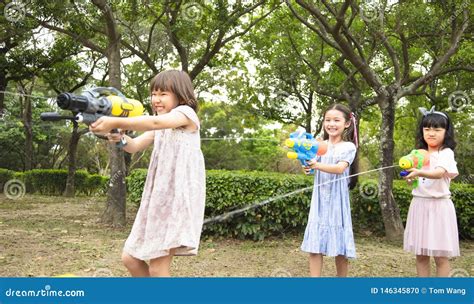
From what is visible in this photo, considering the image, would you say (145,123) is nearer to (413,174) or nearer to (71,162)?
(413,174)

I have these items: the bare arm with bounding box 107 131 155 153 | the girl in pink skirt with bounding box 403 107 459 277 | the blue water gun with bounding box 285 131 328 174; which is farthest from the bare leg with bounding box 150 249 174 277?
the girl in pink skirt with bounding box 403 107 459 277

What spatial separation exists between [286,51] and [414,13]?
6776mm

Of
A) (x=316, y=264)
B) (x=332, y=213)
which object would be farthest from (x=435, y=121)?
(x=316, y=264)

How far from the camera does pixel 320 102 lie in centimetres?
1587

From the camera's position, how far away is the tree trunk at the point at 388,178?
7.77 metres

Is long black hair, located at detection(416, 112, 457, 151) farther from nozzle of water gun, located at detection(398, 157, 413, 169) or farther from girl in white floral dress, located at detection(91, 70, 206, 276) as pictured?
girl in white floral dress, located at detection(91, 70, 206, 276)

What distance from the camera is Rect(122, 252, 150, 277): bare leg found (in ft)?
9.48

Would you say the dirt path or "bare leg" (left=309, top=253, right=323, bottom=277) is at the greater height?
"bare leg" (left=309, top=253, right=323, bottom=277)

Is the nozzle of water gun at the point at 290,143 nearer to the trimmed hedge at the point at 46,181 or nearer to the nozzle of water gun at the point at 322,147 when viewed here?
the nozzle of water gun at the point at 322,147

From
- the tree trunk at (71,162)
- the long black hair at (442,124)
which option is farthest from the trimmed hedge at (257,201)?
the tree trunk at (71,162)

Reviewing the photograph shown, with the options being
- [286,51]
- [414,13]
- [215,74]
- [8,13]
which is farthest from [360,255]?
[215,74]

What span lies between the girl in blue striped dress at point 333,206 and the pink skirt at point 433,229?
51 cm

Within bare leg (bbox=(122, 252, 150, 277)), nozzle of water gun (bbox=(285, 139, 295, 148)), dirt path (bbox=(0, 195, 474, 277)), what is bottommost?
dirt path (bbox=(0, 195, 474, 277))

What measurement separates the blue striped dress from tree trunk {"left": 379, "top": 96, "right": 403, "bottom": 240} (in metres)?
3.81
